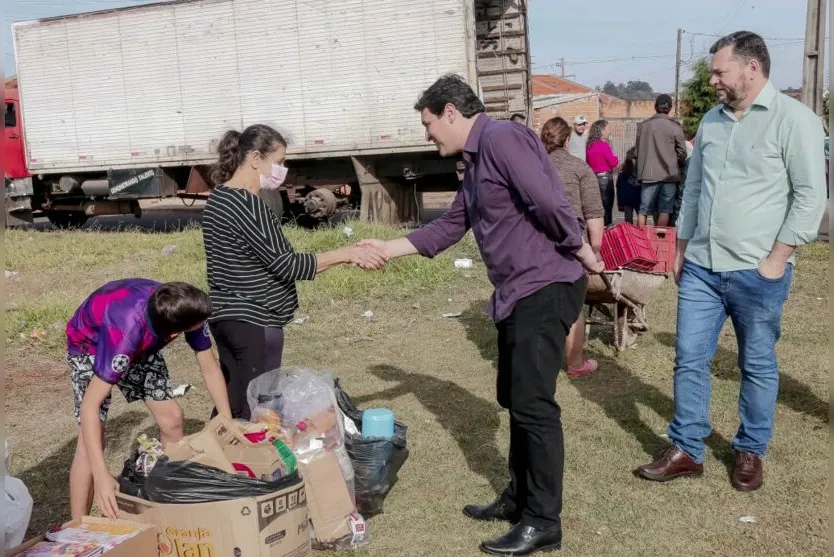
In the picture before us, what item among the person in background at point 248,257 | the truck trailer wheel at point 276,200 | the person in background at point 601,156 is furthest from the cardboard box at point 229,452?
the truck trailer wheel at point 276,200

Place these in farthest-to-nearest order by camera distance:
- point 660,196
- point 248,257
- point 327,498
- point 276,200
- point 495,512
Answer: point 276,200 < point 660,196 < point 495,512 < point 248,257 < point 327,498

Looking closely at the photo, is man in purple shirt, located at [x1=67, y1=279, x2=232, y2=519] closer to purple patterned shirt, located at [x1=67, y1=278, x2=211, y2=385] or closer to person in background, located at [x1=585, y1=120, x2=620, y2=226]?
purple patterned shirt, located at [x1=67, y1=278, x2=211, y2=385]

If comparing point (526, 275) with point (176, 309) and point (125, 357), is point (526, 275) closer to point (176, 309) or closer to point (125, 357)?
point (176, 309)

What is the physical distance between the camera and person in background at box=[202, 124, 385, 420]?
374 cm

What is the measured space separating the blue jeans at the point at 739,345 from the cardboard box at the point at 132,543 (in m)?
2.56

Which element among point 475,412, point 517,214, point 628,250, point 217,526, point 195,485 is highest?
point 517,214

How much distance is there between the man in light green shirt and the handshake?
1503mm

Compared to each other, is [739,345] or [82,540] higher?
[739,345]

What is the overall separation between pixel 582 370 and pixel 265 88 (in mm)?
9571

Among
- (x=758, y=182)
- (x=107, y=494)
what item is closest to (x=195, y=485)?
(x=107, y=494)

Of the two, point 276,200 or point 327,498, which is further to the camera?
point 276,200

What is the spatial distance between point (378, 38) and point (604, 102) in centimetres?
4087

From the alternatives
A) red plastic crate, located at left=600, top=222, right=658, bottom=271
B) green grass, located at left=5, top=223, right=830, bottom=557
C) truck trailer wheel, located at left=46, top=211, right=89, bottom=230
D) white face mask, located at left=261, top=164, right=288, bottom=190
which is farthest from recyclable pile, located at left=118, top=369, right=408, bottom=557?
truck trailer wheel, located at left=46, top=211, right=89, bottom=230

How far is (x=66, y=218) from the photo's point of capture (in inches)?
736
